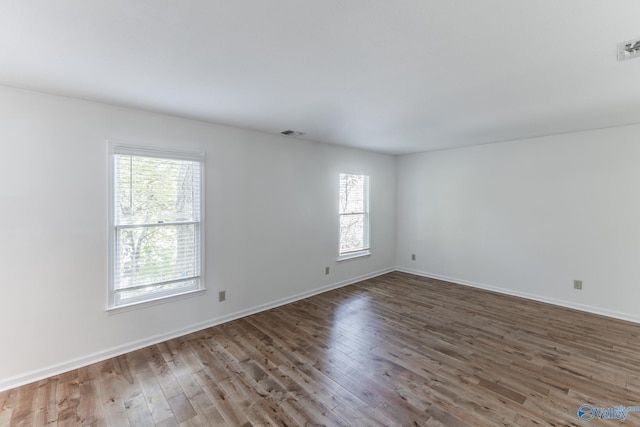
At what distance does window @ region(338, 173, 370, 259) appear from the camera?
5.02 meters

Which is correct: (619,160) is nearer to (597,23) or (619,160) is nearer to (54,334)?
(597,23)

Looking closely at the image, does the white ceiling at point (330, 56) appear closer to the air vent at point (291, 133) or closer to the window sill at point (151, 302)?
the air vent at point (291, 133)

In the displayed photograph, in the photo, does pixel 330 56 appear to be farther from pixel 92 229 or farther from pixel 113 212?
pixel 92 229

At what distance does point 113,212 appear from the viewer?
273cm

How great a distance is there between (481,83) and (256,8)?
5.94ft

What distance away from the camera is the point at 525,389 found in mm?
2242

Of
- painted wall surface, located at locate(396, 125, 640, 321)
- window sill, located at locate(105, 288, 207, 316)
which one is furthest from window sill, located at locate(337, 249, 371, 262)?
window sill, located at locate(105, 288, 207, 316)

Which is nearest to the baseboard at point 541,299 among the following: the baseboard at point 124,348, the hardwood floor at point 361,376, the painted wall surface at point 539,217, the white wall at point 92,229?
the painted wall surface at point 539,217

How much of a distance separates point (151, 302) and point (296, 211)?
2.15 metres

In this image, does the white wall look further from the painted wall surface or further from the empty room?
the painted wall surface

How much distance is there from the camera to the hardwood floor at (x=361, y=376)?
78.0 inches

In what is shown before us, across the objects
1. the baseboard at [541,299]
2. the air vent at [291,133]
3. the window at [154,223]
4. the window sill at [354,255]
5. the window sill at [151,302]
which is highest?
the air vent at [291,133]

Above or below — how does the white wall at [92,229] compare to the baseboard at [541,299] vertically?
above

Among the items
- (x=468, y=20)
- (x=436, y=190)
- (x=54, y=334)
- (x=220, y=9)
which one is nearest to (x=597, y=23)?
(x=468, y=20)
